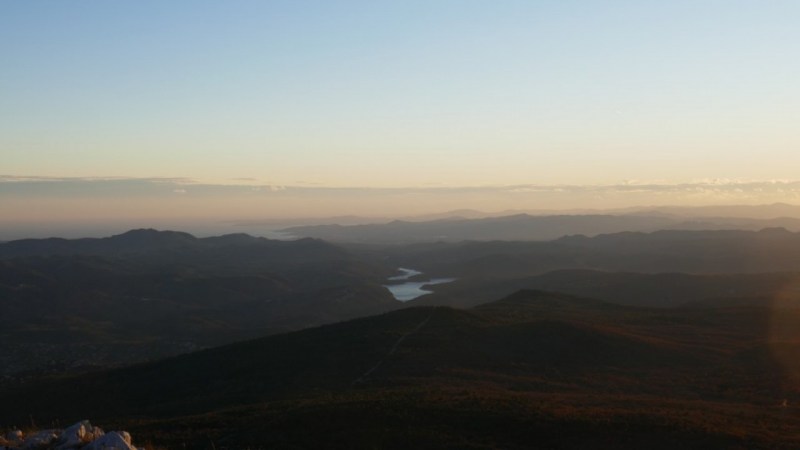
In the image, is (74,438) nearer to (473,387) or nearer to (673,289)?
(473,387)

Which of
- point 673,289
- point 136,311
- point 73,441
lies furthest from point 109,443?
point 136,311

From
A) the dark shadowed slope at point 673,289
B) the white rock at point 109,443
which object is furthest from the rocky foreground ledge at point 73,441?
the dark shadowed slope at point 673,289

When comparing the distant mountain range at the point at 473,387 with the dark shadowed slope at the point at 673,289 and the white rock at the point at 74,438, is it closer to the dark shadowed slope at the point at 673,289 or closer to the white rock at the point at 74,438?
the white rock at the point at 74,438

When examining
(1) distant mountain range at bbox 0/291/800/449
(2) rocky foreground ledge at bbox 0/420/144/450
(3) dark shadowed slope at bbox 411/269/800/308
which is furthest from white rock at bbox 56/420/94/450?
(3) dark shadowed slope at bbox 411/269/800/308

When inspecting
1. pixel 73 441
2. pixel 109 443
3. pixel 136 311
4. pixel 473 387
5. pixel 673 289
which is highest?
pixel 109 443

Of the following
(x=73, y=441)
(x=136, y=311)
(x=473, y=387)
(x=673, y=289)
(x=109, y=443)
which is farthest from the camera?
(x=136, y=311)

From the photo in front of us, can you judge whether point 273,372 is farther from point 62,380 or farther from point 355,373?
point 62,380
